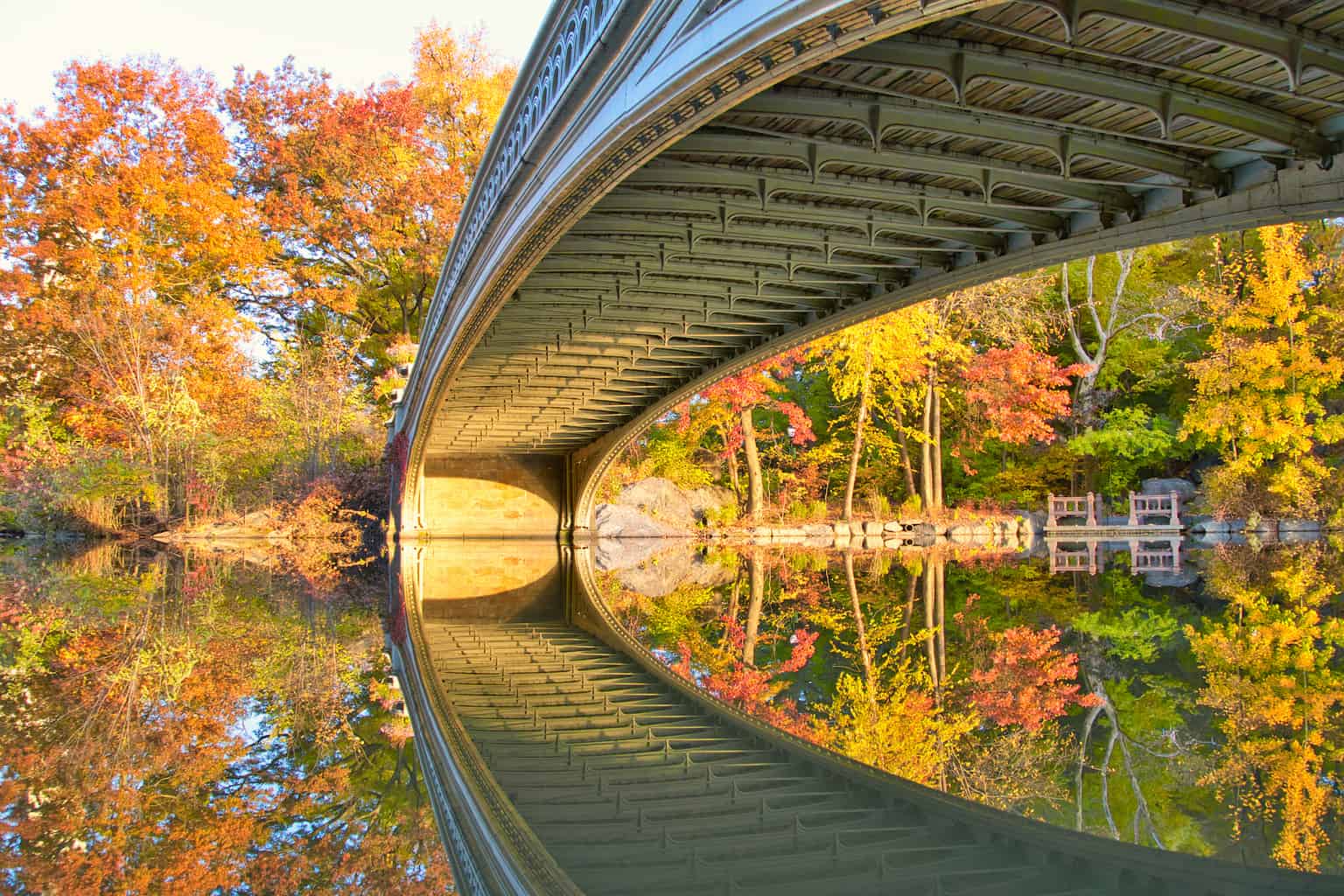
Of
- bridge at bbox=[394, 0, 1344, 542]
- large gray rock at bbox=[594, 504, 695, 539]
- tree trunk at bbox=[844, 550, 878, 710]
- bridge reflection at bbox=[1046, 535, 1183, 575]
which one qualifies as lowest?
tree trunk at bbox=[844, 550, 878, 710]

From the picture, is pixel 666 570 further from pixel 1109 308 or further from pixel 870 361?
pixel 1109 308

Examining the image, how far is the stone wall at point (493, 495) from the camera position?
27875 millimetres

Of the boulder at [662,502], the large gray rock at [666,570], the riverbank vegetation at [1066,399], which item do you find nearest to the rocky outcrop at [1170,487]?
the riverbank vegetation at [1066,399]

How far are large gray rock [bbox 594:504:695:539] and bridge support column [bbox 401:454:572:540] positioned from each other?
1063 mm

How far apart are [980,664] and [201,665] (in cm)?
508

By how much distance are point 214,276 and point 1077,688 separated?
28.1m

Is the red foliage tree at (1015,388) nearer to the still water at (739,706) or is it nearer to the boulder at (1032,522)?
the boulder at (1032,522)

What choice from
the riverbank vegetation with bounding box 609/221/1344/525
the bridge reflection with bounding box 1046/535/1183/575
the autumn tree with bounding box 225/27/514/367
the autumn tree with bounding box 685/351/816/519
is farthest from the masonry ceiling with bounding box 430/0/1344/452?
the autumn tree with bounding box 225/27/514/367

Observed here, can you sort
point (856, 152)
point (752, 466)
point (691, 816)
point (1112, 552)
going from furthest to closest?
point (752, 466), point (1112, 552), point (856, 152), point (691, 816)

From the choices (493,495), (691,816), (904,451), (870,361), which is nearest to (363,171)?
(493,495)

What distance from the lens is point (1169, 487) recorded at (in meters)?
28.3

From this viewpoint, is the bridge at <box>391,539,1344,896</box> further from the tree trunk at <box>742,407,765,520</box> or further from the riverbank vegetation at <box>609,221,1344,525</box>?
the tree trunk at <box>742,407,765,520</box>

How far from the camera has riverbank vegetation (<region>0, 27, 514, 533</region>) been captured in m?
24.1

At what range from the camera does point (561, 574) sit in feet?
59.1
